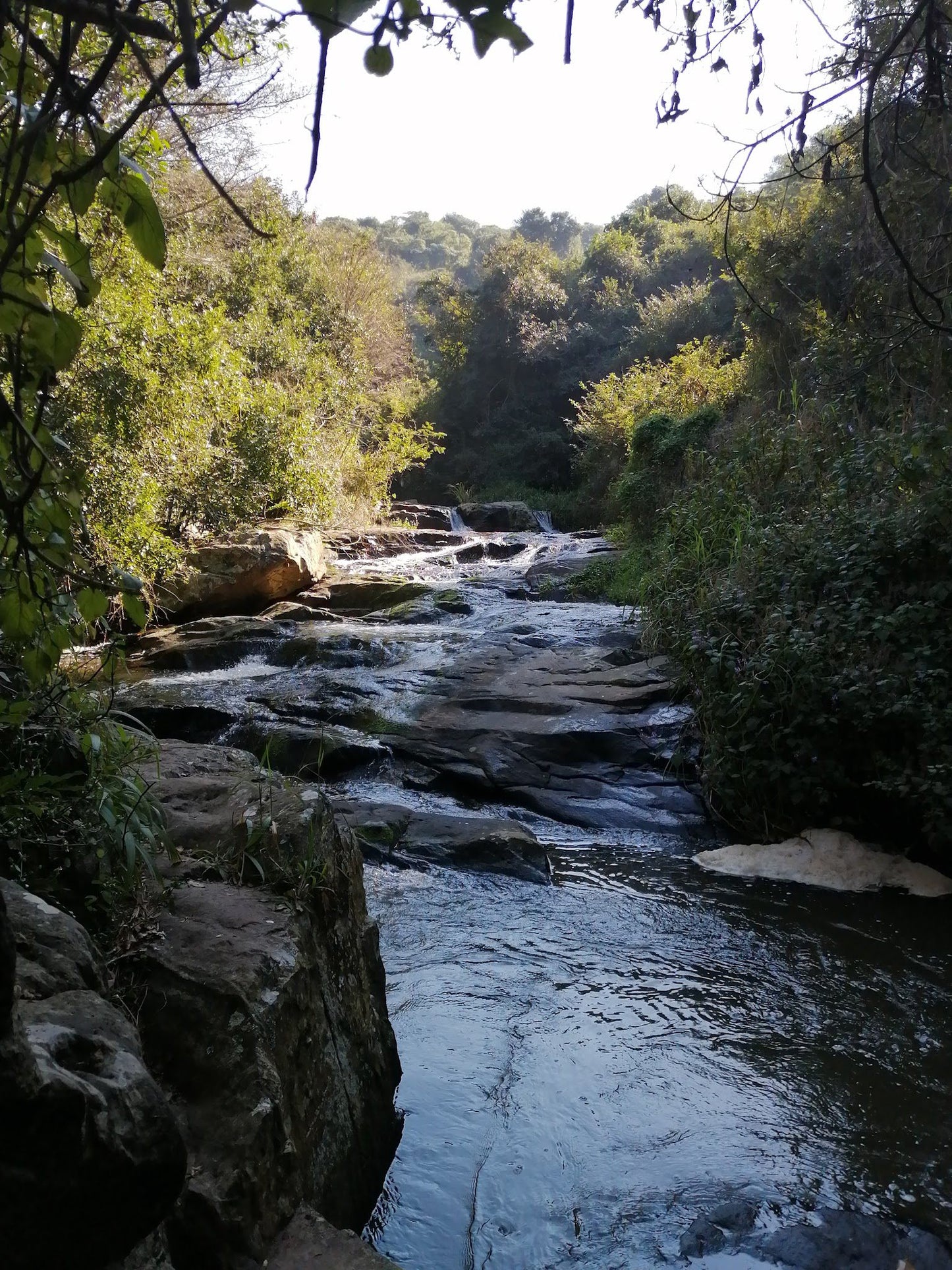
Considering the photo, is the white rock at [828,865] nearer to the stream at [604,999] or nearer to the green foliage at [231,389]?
the stream at [604,999]

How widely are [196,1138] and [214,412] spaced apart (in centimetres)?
1202

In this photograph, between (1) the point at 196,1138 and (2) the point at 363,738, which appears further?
(2) the point at 363,738

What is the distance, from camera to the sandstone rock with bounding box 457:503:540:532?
20531 mm

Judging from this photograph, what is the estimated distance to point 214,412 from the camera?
1291 centimetres

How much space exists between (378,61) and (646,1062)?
350 cm

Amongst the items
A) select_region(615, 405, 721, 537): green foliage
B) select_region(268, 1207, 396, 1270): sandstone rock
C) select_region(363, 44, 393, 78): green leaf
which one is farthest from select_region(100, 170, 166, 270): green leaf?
select_region(615, 405, 721, 537): green foliage

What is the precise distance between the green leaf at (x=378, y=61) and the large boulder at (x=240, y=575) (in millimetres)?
10751

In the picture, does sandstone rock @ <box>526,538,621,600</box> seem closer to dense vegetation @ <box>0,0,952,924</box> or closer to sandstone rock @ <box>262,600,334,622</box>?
dense vegetation @ <box>0,0,952,924</box>

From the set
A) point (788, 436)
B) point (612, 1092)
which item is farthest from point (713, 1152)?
point (788, 436)

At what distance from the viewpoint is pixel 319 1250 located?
6.77ft

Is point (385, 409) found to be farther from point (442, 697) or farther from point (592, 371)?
point (442, 697)

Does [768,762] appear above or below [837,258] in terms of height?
below

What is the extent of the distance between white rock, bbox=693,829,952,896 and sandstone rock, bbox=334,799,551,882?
1084mm

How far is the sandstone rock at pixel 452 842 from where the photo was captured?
5.46 metres
